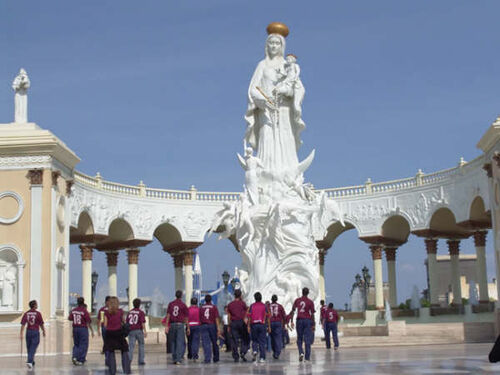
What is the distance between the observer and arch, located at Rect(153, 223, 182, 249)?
37.8 metres

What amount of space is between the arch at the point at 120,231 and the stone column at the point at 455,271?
50.4 ft

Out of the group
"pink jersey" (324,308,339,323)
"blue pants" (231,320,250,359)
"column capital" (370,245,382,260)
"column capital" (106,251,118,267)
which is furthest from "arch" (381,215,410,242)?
"blue pants" (231,320,250,359)

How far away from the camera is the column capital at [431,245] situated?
3662 cm

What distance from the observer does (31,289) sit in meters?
23.5

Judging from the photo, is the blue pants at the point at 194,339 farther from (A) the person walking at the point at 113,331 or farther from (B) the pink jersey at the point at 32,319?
(A) the person walking at the point at 113,331

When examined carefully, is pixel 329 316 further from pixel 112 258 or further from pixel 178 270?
pixel 178 270

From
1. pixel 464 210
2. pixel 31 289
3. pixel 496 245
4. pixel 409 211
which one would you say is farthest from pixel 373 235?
pixel 31 289

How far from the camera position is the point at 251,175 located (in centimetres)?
2239

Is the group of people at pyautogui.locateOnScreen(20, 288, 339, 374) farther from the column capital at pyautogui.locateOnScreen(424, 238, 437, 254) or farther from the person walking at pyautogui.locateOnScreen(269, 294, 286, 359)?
the column capital at pyautogui.locateOnScreen(424, 238, 437, 254)

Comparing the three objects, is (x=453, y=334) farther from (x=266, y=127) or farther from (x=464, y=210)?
(x=464, y=210)

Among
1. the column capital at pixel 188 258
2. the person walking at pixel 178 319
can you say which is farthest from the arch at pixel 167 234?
the person walking at pixel 178 319

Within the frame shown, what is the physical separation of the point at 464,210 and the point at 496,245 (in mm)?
7658

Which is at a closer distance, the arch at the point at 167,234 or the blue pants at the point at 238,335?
the blue pants at the point at 238,335

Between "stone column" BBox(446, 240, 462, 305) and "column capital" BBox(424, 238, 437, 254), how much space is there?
4.87ft
